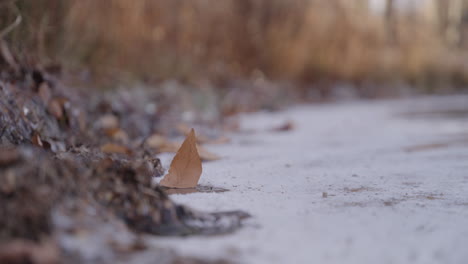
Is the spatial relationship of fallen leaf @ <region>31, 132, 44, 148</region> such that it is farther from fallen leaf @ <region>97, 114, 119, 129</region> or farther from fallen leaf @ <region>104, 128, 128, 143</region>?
fallen leaf @ <region>97, 114, 119, 129</region>

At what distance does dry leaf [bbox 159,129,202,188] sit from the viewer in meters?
1.10

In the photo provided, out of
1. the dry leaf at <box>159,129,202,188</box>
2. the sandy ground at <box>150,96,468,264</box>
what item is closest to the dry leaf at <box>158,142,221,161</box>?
the sandy ground at <box>150,96,468,264</box>

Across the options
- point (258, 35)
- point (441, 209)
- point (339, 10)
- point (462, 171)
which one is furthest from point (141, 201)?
point (339, 10)

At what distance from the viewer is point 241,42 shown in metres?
5.32

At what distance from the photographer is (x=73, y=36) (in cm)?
251

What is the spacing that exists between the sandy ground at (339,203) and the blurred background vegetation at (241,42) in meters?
1.01

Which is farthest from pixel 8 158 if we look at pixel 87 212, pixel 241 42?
pixel 241 42

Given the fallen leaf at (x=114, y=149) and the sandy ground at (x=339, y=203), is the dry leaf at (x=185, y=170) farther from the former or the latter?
the fallen leaf at (x=114, y=149)

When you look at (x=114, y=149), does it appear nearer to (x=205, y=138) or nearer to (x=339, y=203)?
(x=205, y=138)

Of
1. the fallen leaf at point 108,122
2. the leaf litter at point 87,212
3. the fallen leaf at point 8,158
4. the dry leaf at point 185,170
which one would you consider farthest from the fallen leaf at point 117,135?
the fallen leaf at point 8,158

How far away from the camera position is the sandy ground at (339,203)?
2.47ft

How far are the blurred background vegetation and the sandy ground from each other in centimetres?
101

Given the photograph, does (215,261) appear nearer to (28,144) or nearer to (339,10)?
(28,144)

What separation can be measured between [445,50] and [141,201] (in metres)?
9.04
